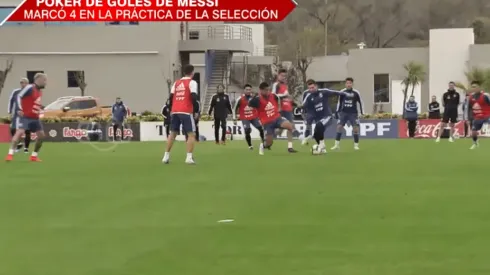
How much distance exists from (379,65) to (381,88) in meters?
1.54

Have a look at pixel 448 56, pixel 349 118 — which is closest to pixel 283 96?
pixel 349 118

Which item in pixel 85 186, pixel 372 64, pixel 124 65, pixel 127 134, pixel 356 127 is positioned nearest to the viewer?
pixel 85 186

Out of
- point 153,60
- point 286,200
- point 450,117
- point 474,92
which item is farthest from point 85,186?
point 153,60

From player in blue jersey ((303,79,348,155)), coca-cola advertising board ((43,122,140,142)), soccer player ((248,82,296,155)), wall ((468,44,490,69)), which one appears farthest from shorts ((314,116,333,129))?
wall ((468,44,490,69))

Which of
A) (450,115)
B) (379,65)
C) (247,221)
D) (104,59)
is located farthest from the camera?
(379,65)

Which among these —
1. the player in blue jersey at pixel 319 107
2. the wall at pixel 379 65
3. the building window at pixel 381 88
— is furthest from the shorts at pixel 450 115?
the building window at pixel 381 88

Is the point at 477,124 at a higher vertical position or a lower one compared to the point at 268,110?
lower

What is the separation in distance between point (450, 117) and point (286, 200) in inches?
792

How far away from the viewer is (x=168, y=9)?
2650cm

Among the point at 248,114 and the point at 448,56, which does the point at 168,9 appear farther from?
the point at 448,56

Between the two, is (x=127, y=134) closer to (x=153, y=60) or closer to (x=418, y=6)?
(x=153, y=60)

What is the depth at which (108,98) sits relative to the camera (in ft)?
175

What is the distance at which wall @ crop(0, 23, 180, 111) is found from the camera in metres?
52.6

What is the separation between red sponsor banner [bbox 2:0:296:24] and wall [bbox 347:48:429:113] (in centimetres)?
3289
